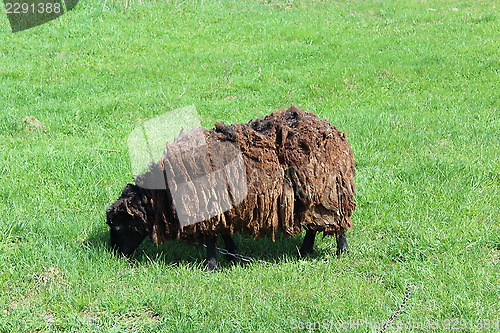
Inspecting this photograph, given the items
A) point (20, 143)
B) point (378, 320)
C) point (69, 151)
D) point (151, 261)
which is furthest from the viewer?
Result: point (20, 143)

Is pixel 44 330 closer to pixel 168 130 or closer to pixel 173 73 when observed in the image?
pixel 168 130

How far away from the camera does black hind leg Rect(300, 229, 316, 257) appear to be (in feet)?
17.0

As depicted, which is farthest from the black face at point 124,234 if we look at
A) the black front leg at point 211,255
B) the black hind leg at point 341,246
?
the black hind leg at point 341,246

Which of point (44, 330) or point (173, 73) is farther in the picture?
point (173, 73)

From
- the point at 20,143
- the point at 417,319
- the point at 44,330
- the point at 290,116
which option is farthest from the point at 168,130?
the point at 417,319

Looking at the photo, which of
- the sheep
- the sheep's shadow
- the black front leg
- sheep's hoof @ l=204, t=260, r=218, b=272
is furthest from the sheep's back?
the sheep's shadow

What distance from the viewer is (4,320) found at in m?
4.14

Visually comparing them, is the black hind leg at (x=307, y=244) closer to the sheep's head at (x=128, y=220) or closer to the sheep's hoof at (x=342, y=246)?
the sheep's hoof at (x=342, y=246)

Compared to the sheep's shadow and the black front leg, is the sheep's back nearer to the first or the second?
the black front leg

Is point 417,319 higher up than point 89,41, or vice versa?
point 89,41

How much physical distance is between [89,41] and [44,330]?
9.90 meters

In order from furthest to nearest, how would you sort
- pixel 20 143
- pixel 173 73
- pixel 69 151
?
pixel 173 73 < pixel 20 143 < pixel 69 151

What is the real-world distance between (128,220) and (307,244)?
1.56 m

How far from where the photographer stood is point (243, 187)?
15.3 ft
